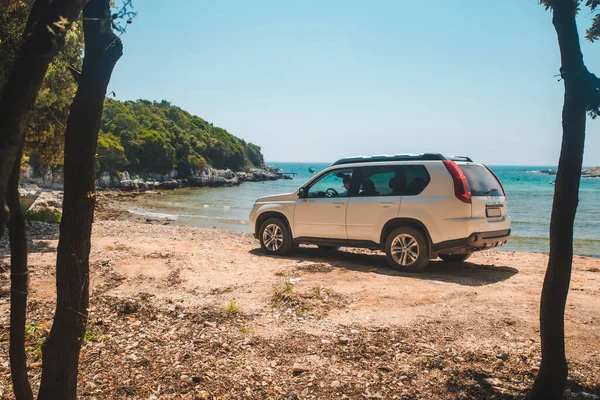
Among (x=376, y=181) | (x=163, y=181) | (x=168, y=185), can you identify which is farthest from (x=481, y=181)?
(x=163, y=181)

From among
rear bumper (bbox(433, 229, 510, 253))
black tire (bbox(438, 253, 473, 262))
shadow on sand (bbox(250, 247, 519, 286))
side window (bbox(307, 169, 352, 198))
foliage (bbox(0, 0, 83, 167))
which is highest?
foliage (bbox(0, 0, 83, 167))

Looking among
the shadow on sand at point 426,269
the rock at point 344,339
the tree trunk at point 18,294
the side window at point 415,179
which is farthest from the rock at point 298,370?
the side window at point 415,179

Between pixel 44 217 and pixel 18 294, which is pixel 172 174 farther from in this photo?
pixel 18 294

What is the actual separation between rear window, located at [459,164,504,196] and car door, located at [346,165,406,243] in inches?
45.3

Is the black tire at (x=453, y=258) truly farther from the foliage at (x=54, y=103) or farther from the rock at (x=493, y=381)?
the foliage at (x=54, y=103)

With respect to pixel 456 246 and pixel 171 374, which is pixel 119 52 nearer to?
pixel 171 374

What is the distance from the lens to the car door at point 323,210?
9.74 metres

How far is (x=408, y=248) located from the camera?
8.81m

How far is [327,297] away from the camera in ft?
21.9

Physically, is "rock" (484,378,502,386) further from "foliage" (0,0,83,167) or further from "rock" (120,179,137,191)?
"rock" (120,179,137,191)

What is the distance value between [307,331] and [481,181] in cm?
482

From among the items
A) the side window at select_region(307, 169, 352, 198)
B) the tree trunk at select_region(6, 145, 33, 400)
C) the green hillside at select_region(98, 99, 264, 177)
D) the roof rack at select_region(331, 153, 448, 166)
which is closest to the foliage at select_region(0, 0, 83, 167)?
the side window at select_region(307, 169, 352, 198)

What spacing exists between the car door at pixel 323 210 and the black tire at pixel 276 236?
0.89ft

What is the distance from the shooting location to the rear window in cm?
844
